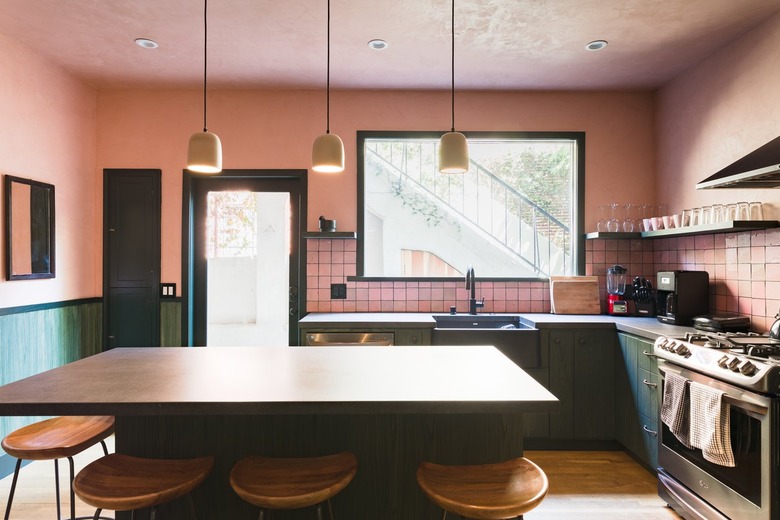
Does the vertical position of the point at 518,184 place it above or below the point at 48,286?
above

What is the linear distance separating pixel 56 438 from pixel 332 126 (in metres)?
2.89

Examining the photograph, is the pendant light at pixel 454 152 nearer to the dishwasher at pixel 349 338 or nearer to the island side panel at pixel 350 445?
the island side panel at pixel 350 445

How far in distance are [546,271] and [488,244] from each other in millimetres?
563

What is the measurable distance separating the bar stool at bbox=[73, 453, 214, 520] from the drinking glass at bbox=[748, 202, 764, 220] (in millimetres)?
3146

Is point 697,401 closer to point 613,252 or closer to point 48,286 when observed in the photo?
point 613,252

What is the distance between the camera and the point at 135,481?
143cm

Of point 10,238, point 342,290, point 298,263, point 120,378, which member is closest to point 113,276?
point 10,238

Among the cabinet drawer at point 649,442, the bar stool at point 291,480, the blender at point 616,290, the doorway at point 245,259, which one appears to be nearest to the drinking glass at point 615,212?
the blender at point 616,290

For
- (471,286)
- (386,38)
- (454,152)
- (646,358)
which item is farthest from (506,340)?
(386,38)

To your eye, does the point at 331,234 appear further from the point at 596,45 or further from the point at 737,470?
the point at 737,470

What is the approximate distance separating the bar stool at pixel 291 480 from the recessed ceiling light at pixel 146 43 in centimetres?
281

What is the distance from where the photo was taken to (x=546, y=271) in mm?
3988

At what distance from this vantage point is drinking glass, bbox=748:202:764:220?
2697 mm

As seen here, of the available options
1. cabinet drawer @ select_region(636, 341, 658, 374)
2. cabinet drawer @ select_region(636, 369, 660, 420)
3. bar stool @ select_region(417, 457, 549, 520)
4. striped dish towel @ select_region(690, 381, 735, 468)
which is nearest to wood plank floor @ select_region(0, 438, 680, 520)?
cabinet drawer @ select_region(636, 369, 660, 420)
